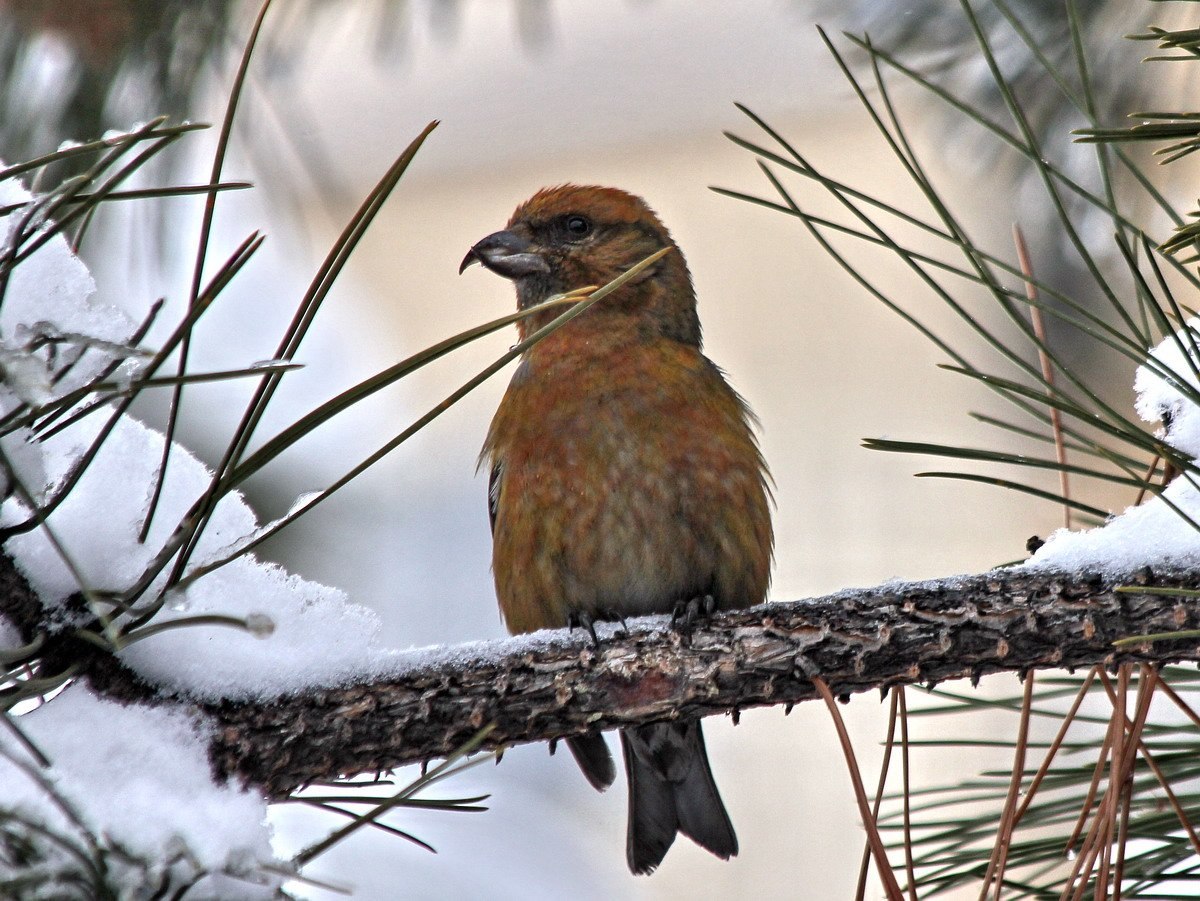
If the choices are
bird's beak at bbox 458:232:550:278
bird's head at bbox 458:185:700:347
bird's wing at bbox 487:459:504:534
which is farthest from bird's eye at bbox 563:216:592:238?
bird's wing at bbox 487:459:504:534

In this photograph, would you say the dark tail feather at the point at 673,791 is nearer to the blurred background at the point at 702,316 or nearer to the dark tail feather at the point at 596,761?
Answer: the dark tail feather at the point at 596,761

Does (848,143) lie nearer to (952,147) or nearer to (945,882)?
(952,147)

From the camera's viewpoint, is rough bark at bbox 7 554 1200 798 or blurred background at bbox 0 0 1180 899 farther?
blurred background at bbox 0 0 1180 899

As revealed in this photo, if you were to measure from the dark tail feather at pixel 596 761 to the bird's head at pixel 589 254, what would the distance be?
94 cm

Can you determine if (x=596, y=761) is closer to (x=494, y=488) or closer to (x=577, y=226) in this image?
(x=494, y=488)

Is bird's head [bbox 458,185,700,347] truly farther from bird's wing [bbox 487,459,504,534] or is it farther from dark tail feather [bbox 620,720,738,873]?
dark tail feather [bbox 620,720,738,873]

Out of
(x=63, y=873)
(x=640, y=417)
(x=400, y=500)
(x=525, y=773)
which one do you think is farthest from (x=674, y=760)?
(x=400, y=500)

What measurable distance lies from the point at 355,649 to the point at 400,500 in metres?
5.36

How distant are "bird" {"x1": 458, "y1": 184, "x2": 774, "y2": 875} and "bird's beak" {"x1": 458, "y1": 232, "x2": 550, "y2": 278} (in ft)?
0.57

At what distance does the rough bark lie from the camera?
1257 mm

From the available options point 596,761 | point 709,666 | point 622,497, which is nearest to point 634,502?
point 622,497

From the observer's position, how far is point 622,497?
8.48 ft

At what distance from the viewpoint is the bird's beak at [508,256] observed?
298 centimetres

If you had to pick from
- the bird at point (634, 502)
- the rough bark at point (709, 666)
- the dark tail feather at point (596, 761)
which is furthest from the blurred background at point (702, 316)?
the rough bark at point (709, 666)
